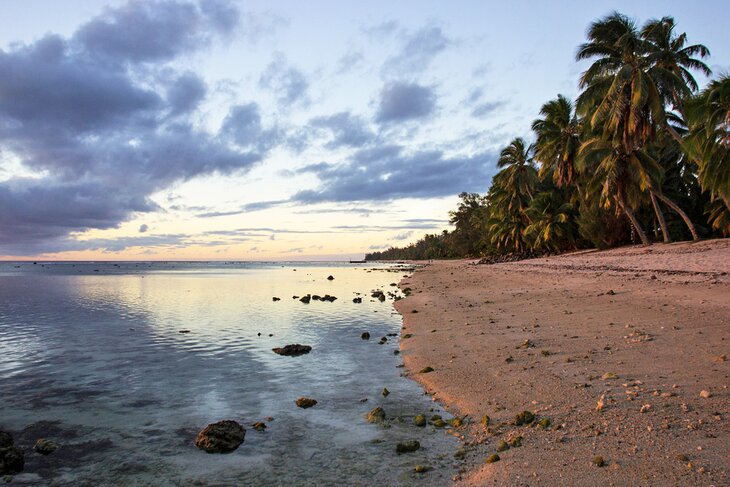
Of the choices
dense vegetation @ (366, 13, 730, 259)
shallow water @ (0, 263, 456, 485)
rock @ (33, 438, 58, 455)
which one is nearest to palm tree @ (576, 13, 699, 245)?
dense vegetation @ (366, 13, 730, 259)

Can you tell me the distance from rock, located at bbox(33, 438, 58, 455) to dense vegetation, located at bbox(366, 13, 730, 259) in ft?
98.1

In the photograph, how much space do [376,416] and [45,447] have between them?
497 cm

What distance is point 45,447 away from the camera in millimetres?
6668

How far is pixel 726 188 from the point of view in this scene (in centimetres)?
2562

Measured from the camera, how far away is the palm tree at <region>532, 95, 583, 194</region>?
156 feet

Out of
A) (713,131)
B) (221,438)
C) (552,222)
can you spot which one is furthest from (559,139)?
(221,438)

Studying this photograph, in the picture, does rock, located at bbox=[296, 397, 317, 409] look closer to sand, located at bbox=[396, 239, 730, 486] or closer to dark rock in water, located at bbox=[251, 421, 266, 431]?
dark rock in water, located at bbox=[251, 421, 266, 431]

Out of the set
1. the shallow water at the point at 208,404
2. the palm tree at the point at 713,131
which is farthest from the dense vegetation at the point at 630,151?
the shallow water at the point at 208,404

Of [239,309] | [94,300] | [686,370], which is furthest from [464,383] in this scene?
[94,300]

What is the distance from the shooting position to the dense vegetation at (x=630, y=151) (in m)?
28.1

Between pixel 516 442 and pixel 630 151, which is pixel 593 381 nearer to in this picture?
pixel 516 442

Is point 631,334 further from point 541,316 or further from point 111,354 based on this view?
point 111,354

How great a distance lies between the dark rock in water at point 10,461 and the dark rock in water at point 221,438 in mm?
2233

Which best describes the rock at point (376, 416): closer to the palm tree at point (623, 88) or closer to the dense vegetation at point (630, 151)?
the dense vegetation at point (630, 151)
